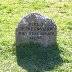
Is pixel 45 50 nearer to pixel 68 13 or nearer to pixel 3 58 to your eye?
pixel 3 58

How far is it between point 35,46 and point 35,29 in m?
0.53

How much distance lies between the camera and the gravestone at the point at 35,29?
1149cm

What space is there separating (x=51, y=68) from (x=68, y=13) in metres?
6.41

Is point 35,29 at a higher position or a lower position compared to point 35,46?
higher

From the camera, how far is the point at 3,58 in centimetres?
1097

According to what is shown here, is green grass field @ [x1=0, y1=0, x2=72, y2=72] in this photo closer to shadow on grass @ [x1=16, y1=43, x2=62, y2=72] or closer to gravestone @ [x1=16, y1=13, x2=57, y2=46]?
shadow on grass @ [x1=16, y1=43, x2=62, y2=72]

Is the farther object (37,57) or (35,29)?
(35,29)

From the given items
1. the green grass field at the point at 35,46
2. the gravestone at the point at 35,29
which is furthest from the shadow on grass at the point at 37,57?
the gravestone at the point at 35,29

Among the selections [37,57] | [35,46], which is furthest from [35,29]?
[37,57]

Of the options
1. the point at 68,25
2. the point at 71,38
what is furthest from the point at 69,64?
the point at 68,25

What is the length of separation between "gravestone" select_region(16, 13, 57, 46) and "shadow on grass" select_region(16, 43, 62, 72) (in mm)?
231

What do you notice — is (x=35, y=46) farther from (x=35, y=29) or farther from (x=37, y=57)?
(x=37, y=57)

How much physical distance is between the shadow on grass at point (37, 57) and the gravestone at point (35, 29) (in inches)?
9.1

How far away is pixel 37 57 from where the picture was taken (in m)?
11.0
